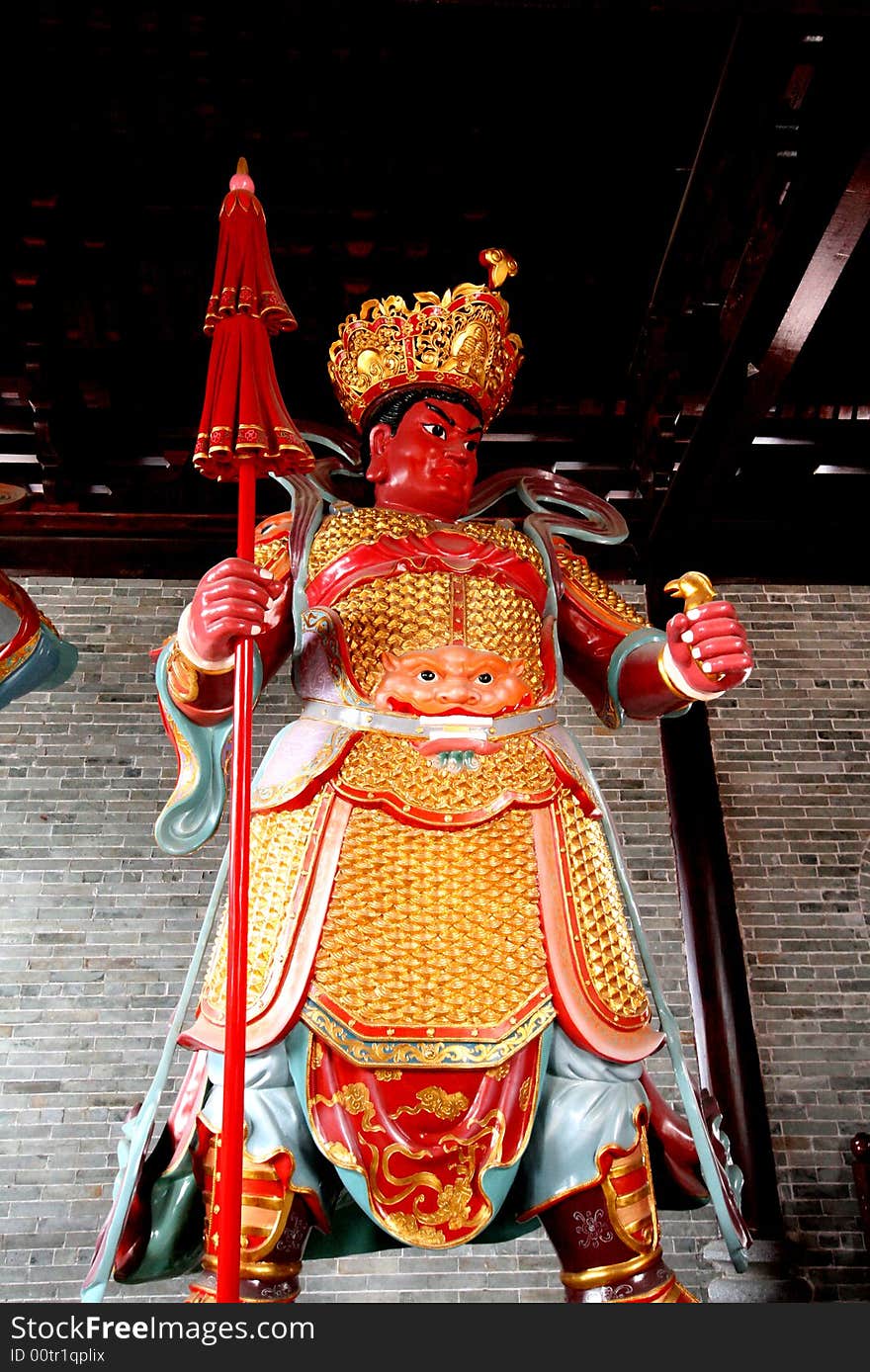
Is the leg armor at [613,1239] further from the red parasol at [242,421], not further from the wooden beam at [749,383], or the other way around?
the wooden beam at [749,383]

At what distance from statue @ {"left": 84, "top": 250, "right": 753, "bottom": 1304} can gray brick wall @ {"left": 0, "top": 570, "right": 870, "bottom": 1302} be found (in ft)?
6.32

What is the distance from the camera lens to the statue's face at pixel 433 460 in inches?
98.0

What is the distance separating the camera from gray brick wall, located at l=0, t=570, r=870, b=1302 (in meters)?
3.68

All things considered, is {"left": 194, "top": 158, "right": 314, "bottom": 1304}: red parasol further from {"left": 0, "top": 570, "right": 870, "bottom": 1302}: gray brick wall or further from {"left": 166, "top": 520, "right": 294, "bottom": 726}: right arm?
{"left": 0, "top": 570, "right": 870, "bottom": 1302}: gray brick wall

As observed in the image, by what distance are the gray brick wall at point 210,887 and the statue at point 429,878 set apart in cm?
193

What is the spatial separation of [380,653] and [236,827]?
63cm

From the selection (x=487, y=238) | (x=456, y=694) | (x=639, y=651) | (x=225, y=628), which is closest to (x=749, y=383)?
(x=487, y=238)

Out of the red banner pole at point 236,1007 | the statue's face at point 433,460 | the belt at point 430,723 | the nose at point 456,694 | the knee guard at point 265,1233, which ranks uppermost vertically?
the statue's face at point 433,460

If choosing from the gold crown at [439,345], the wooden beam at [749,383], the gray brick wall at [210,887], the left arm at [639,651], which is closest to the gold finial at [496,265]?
the gold crown at [439,345]

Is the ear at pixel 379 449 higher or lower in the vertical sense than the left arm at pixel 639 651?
higher

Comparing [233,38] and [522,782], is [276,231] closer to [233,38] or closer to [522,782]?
[233,38]

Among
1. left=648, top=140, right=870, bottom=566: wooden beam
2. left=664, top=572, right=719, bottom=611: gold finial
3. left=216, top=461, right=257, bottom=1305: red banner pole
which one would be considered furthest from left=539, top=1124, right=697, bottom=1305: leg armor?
left=648, top=140, right=870, bottom=566: wooden beam

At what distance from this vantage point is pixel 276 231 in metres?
3.69

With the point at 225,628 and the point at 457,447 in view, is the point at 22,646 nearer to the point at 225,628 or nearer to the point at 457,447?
the point at 225,628
